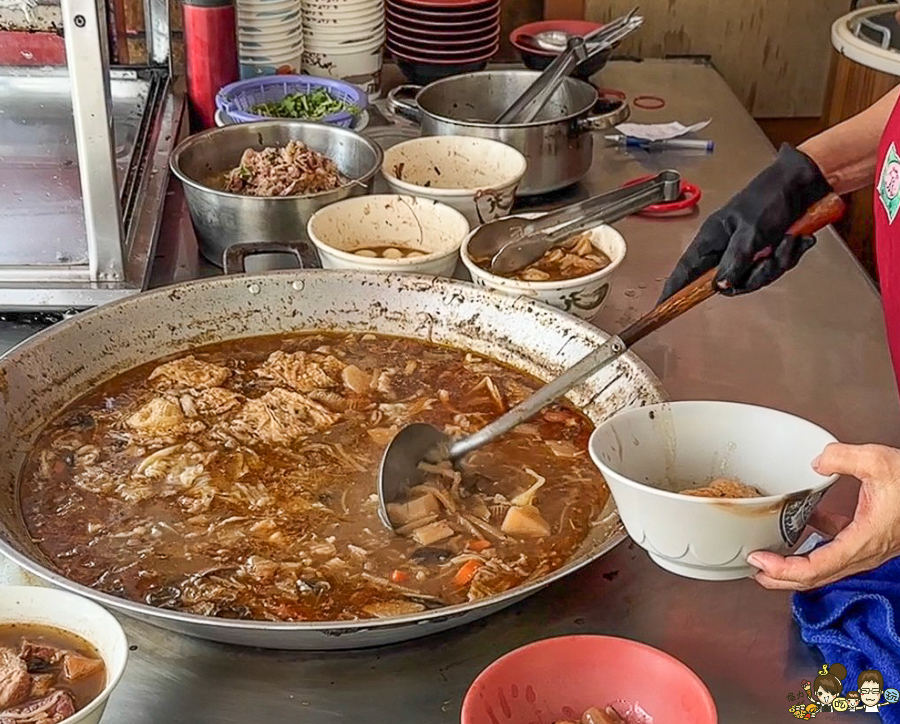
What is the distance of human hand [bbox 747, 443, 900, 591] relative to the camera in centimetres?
113

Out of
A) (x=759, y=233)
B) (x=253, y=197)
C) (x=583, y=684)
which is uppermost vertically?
(x=759, y=233)

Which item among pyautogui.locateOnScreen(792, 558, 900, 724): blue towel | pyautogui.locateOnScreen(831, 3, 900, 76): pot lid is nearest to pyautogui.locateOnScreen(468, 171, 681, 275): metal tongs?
pyautogui.locateOnScreen(792, 558, 900, 724): blue towel

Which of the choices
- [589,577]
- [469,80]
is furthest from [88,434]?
[469,80]

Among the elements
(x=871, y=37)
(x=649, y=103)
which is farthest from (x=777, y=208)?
(x=871, y=37)

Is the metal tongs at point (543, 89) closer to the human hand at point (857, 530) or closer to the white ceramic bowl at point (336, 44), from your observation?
the white ceramic bowl at point (336, 44)

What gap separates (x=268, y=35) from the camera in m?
2.76

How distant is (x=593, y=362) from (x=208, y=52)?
1.46m

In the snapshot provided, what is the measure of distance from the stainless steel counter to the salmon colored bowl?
147mm

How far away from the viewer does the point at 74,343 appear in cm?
174

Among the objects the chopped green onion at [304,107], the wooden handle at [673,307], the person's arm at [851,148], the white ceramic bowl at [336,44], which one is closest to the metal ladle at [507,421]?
the wooden handle at [673,307]

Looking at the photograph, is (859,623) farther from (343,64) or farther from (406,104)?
(343,64)

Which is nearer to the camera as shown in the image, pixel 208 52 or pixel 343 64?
pixel 208 52

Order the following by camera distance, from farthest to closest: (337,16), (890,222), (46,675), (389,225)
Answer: (337,16), (389,225), (890,222), (46,675)

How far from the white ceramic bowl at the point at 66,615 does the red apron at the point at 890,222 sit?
44.5 inches
